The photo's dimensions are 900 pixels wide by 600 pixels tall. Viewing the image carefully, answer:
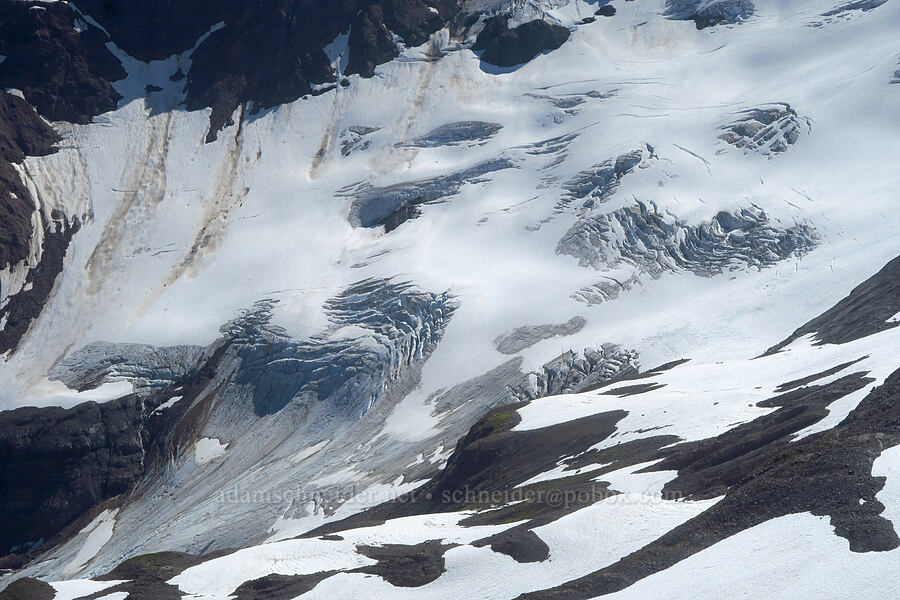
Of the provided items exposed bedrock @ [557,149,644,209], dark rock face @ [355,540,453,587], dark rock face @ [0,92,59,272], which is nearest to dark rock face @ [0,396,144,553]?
dark rock face @ [0,92,59,272]

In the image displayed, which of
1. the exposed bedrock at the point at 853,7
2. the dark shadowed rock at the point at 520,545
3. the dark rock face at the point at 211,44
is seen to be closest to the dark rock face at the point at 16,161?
the dark rock face at the point at 211,44

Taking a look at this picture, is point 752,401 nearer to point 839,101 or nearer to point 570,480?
point 570,480

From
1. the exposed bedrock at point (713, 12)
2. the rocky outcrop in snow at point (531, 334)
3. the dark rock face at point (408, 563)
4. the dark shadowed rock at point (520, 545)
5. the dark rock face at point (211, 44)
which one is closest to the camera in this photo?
the dark shadowed rock at point (520, 545)

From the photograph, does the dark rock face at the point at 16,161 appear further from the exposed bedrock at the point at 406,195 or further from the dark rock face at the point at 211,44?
the exposed bedrock at the point at 406,195

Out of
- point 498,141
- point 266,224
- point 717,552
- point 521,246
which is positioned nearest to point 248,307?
point 266,224

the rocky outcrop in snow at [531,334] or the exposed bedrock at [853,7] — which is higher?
the exposed bedrock at [853,7]

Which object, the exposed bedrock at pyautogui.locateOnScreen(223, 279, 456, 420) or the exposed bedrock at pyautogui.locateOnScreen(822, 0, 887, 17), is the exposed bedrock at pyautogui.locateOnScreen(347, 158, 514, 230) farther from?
the exposed bedrock at pyautogui.locateOnScreen(822, 0, 887, 17)
